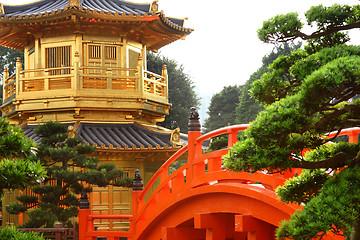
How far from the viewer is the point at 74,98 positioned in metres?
15.6

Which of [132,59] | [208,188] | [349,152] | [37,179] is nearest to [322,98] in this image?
[349,152]

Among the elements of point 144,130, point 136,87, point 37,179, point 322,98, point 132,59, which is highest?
point 132,59

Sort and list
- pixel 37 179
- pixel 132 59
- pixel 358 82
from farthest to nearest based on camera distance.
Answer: pixel 132 59
pixel 37 179
pixel 358 82

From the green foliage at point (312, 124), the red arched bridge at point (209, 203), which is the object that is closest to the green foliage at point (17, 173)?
the green foliage at point (312, 124)

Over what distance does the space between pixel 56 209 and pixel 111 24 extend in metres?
5.98

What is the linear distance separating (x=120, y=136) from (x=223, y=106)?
20517mm

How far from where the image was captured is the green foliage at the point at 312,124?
4.77 m

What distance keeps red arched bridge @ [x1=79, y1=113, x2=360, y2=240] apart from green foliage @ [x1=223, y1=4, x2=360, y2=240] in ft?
4.75

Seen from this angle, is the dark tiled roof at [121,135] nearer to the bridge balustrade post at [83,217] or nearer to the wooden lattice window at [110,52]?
the wooden lattice window at [110,52]

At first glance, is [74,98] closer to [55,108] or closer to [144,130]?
[55,108]

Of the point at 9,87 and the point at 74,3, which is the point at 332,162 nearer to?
the point at 74,3

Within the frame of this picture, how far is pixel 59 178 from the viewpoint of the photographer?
1289cm

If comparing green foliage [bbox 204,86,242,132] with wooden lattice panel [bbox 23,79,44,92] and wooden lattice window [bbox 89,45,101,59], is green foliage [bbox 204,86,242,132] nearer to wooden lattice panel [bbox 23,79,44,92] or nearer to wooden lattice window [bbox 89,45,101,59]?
wooden lattice window [bbox 89,45,101,59]

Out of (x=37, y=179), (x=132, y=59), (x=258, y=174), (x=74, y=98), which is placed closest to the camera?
(x=37, y=179)
